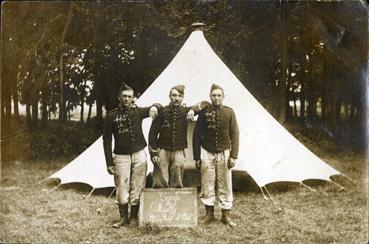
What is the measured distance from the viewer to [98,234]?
381 cm

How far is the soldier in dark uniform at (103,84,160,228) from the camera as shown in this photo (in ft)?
12.7

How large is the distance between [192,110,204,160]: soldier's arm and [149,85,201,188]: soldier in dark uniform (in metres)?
0.07

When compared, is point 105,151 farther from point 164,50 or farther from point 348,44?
point 348,44

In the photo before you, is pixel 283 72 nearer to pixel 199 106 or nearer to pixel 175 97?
pixel 199 106

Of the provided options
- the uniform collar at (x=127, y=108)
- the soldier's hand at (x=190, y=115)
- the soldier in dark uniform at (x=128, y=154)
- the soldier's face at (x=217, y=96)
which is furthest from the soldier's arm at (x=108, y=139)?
the soldier's face at (x=217, y=96)

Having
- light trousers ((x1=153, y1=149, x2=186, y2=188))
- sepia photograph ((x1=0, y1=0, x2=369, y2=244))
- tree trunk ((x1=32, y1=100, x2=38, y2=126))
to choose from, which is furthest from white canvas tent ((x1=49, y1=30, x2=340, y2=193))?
tree trunk ((x1=32, y1=100, x2=38, y2=126))

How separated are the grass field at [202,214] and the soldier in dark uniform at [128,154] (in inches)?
6.5

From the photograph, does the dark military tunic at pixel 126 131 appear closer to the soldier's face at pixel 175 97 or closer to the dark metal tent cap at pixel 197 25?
the soldier's face at pixel 175 97

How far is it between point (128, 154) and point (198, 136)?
66 cm

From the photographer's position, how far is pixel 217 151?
389 cm

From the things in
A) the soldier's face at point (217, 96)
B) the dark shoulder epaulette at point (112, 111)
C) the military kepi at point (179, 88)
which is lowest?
the dark shoulder epaulette at point (112, 111)

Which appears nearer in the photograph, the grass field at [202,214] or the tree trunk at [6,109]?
the grass field at [202,214]

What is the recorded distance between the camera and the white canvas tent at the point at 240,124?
12.8ft

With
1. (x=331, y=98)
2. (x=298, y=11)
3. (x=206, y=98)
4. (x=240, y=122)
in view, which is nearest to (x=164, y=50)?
(x=206, y=98)
